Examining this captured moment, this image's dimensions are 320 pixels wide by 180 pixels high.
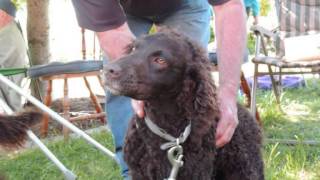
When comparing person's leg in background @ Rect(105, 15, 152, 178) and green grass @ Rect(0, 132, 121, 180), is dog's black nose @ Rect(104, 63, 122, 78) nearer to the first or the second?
person's leg in background @ Rect(105, 15, 152, 178)

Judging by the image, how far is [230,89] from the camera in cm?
264

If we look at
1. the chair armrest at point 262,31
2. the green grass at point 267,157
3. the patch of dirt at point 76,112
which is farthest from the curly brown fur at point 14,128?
the chair armrest at point 262,31

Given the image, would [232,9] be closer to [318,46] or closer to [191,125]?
[191,125]

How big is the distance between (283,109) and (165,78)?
405 cm

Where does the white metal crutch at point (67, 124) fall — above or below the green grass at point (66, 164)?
above

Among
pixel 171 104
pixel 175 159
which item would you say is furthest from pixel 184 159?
pixel 171 104

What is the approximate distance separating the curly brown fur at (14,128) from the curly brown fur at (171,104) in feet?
1.37

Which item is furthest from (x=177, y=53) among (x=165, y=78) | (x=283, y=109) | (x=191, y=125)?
(x=283, y=109)

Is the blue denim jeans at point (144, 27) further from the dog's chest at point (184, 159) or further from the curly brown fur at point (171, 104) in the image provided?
the dog's chest at point (184, 159)

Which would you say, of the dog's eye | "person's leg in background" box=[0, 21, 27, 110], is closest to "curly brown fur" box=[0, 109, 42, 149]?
the dog's eye

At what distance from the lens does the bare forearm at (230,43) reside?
2.65 m

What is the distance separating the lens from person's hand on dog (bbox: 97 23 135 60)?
2643 millimetres

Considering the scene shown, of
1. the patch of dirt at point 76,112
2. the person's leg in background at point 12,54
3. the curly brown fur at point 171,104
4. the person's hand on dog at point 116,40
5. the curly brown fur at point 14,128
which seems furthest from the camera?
the patch of dirt at point 76,112

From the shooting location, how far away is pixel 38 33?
645 centimetres
